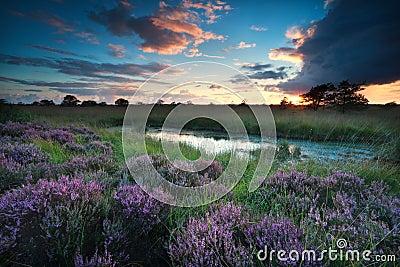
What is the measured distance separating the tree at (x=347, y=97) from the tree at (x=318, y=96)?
4.10ft

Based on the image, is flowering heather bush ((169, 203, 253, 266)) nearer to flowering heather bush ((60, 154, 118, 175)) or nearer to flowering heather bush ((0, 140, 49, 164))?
flowering heather bush ((60, 154, 118, 175))

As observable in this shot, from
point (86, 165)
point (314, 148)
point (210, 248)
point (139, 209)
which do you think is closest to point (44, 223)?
point (139, 209)

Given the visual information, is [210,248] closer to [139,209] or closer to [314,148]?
[139,209]

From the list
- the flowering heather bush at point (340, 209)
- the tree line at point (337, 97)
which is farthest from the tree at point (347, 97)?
the flowering heather bush at point (340, 209)

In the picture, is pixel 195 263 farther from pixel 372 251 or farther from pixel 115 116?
pixel 115 116

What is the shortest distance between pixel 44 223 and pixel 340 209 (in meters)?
3.19

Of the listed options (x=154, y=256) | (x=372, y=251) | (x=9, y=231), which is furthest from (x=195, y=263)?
(x=9, y=231)

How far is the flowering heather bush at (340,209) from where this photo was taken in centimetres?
200

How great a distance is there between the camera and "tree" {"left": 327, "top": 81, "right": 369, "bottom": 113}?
31672 mm

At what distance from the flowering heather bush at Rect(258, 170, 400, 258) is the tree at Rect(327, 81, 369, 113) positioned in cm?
3420

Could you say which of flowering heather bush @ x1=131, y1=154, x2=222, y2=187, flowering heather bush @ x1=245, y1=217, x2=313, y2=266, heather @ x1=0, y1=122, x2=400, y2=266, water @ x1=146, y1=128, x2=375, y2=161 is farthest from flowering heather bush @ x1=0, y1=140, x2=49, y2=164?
water @ x1=146, y1=128, x2=375, y2=161

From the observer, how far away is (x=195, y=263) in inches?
66.5

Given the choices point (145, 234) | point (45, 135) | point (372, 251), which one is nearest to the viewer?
point (372, 251)

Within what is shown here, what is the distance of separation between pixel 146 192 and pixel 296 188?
7.47 feet
